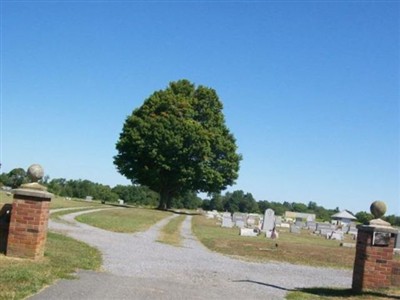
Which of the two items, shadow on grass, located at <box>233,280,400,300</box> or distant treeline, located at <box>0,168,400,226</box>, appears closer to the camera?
shadow on grass, located at <box>233,280,400,300</box>

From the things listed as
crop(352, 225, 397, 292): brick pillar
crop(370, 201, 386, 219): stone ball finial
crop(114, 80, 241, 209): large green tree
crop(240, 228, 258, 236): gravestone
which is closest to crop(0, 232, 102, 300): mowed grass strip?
crop(352, 225, 397, 292): brick pillar

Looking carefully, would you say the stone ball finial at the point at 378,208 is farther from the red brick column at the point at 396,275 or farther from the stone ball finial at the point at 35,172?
the stone ball finial at the point at 35,172

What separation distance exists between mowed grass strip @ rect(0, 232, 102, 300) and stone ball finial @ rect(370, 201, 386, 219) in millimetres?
5797

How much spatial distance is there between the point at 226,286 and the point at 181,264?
3.19m

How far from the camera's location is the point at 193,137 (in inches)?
1908

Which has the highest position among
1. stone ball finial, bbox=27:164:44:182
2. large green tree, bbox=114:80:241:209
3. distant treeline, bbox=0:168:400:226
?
large green tree, bbox=114:80:241:209

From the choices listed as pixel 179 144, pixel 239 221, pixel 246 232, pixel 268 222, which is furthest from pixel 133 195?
pixel 246 232

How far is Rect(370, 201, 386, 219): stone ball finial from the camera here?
10648 mm

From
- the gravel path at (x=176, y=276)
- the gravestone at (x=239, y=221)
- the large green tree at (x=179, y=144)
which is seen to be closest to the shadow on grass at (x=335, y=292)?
the gravel path at (x=176, y=276)

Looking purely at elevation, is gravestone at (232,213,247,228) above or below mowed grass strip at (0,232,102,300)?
below

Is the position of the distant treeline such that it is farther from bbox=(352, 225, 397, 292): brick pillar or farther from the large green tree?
bbox=(352, 225, 397, 292): brick pillar

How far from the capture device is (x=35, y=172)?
33.6ft

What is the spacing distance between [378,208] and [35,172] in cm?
695

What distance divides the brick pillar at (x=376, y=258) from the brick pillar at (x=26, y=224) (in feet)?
20.9
